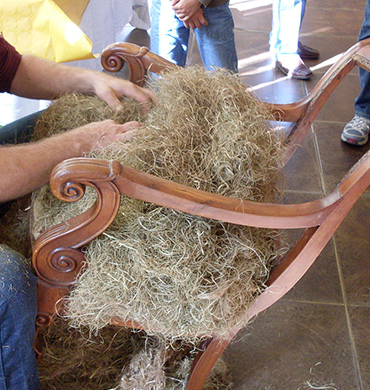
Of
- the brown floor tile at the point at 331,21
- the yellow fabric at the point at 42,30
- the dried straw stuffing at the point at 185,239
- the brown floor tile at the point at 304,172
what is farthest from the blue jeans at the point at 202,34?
the brown floor tile at the point at 331,21

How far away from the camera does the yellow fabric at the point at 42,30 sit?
1.40 meters

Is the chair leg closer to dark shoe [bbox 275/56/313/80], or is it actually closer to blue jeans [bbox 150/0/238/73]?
blue jeans [bbox 150/0/238/73]

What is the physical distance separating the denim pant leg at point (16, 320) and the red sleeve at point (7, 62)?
21.6 inches

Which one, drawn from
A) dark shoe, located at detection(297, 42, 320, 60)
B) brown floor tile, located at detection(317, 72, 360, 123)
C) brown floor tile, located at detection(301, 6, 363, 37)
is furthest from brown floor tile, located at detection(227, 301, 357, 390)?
brown floor tile, located at detection(301, 6, 363, 37)

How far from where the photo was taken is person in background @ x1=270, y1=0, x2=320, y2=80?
264cm

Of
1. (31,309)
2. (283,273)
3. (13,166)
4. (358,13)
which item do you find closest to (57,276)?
(31,309)

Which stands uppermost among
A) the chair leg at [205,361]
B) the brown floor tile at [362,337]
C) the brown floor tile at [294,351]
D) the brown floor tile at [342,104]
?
the chair leg at [205,361]

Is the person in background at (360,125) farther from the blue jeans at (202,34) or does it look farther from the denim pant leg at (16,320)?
the denim pant leg at (16,320)

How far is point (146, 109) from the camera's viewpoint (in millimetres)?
1199

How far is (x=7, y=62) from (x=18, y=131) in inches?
7.2

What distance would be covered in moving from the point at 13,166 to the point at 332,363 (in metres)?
1.11

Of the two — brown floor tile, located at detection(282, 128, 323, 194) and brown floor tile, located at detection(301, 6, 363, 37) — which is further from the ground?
brown floor tile, located at detection(301, 6, 363, 37)

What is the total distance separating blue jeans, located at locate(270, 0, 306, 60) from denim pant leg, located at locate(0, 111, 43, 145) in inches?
75.5

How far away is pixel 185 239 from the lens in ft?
2.82
